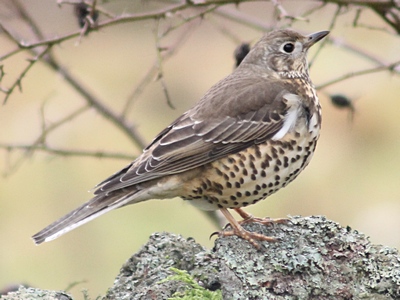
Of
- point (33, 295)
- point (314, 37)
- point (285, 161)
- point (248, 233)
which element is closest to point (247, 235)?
point (248, 233)

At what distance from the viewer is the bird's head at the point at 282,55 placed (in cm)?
Answer: 559

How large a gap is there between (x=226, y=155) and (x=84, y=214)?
85cm

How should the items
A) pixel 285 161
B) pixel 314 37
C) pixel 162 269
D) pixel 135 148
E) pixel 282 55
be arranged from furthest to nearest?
pixel 135 148 < pixel 282 55 < pixel 314 37 < pixel 285 161 < pixel 162 269

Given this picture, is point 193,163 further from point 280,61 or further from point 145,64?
point 145,64

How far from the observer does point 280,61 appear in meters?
5.63

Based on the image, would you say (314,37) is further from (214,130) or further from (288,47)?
(214,130)

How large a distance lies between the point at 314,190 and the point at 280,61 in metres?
5.41

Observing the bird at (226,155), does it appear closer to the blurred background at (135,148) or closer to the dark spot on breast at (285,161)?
the dark spot on breast at (285,161)

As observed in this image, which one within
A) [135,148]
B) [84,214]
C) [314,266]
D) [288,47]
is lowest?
[314,266]

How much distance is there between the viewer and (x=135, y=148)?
10.9 metres

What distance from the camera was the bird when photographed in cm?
488

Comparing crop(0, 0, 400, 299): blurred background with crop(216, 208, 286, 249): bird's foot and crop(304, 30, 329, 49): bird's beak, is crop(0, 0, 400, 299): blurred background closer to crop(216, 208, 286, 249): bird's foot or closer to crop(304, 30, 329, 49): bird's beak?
crop(304, 30, 329, 49): bird's beak

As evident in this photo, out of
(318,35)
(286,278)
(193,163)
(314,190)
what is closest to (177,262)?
(286,278)

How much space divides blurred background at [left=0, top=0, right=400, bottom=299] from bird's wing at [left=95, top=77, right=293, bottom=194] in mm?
3264
